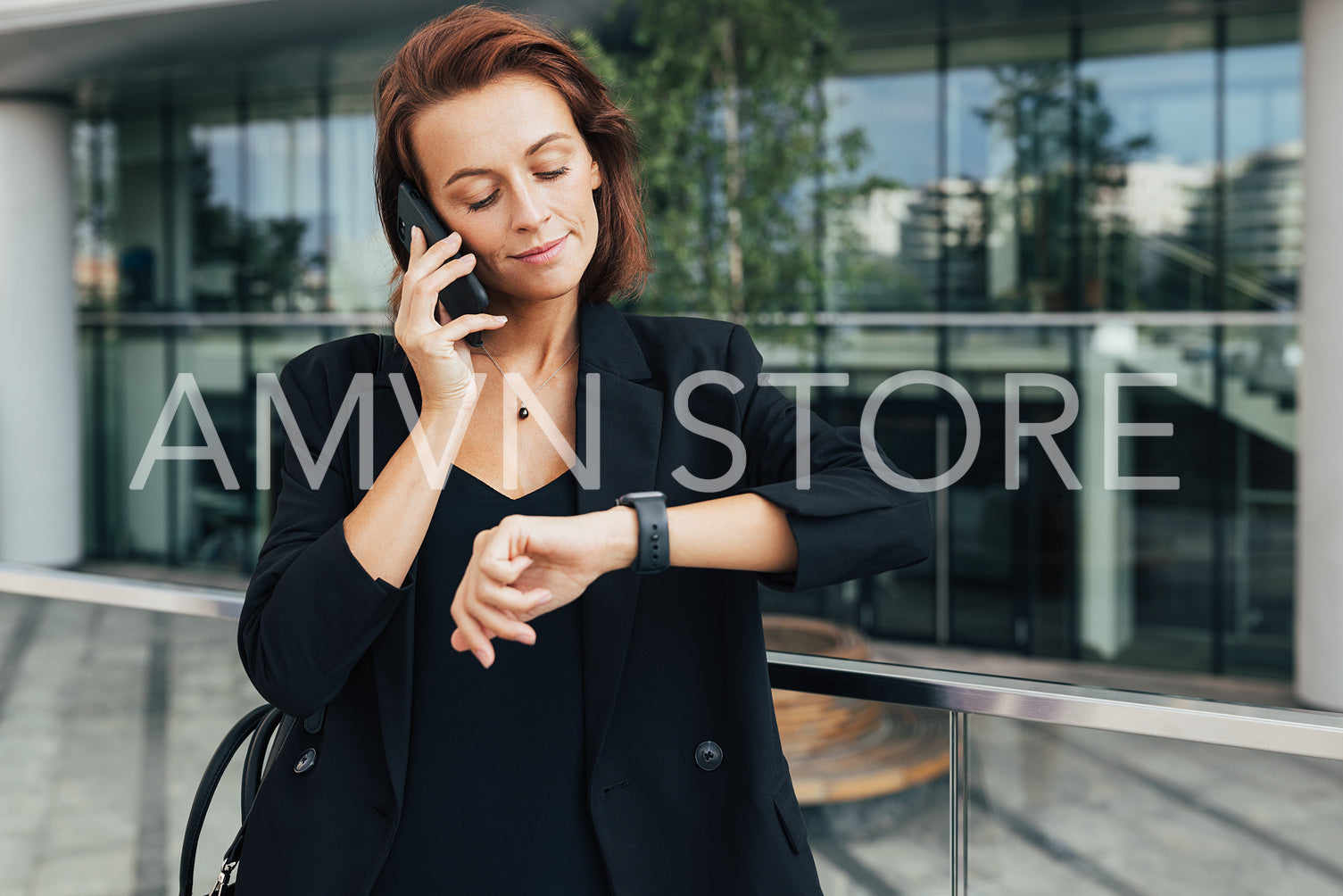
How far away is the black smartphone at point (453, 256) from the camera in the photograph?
1319mm

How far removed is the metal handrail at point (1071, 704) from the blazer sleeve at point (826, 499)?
0.46m

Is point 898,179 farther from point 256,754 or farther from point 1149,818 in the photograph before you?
point 256,754

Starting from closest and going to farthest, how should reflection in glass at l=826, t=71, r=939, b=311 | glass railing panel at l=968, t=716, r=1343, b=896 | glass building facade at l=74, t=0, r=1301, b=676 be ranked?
glass railing panel at l=968, t=716, r=1343, b=896, glass building facade at l=74, t=0, r=1301, b=676, reflection in glass at l=826, t=71, r=939, b=311

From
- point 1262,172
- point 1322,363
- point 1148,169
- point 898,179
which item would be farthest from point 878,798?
point 1262,172

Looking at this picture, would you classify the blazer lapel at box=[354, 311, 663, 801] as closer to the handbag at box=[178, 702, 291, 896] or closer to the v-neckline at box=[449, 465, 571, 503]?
the v-neckline at box=[449, 465, 571, 503]

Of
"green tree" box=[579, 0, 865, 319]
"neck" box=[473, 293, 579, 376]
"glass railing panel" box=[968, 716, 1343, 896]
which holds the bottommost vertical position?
"glass railing panel" box=[968, 716, 1343, 896]

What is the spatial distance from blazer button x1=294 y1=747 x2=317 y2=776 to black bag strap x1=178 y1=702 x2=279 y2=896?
42 cm

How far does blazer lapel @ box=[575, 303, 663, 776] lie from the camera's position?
4.28ft

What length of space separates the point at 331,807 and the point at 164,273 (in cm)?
1440

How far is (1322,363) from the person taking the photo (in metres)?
7.70

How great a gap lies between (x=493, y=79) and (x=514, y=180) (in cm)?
12

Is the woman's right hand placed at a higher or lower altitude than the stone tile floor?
higher

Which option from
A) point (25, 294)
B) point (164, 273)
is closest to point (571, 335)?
point (25, 294)

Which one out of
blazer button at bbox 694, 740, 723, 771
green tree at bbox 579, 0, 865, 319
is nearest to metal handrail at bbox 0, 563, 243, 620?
blazer button at bbox 694, 740, 723, 771
